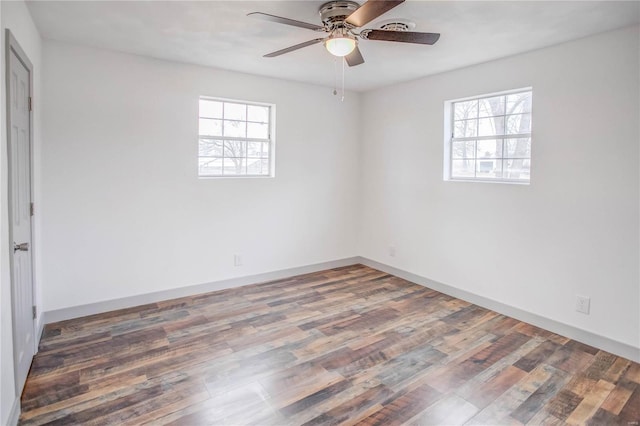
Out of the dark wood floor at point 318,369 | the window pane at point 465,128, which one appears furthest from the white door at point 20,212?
the window pane at point 465,128

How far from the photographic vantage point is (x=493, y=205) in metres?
3.77

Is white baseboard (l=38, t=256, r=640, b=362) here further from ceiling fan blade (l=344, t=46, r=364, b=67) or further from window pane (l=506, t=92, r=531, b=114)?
ceiling fan blade (l=344, t=46, r=364, b=67)

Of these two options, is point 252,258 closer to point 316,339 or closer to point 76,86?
point 316,339

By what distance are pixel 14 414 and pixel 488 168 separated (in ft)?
13.8

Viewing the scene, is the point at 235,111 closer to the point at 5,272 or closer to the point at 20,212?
the point at 20,212

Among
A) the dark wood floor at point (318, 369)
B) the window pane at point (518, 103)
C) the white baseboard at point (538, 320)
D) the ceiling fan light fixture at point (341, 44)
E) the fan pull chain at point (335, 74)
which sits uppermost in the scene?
the fan pull chain at point (335, 74)

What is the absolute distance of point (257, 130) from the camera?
4578 millimetres

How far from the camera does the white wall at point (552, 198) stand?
288cm

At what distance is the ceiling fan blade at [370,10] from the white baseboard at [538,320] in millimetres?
2993

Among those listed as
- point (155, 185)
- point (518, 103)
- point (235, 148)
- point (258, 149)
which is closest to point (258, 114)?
point (258, 149)

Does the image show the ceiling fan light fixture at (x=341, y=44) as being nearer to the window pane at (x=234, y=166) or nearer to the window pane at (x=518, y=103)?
the window pane at (x=518, y=103)

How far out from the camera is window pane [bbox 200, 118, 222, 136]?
416 centimetres

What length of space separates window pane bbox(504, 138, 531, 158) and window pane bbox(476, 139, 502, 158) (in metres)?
0.08

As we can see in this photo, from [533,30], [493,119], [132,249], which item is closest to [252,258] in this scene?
[132,249]
